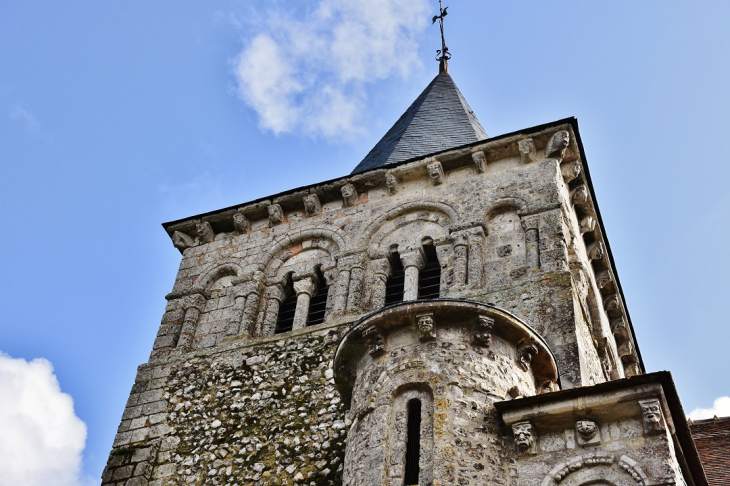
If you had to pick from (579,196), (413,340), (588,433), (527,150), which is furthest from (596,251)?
(588,433)

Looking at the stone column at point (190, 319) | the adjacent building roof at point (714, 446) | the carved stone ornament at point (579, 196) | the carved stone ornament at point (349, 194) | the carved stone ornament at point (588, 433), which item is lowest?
the carved stone ornament at point (588, 433)

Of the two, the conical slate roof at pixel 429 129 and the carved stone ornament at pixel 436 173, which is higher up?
the conical slate roof at pixel 429 129

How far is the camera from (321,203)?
14906mm

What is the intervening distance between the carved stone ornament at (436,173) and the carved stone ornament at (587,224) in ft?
7.53

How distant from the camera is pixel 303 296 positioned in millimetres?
13500

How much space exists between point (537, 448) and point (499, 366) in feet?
3.86

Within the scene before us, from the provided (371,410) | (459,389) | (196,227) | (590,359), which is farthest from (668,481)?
(196,227)

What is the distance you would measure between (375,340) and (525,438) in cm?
194

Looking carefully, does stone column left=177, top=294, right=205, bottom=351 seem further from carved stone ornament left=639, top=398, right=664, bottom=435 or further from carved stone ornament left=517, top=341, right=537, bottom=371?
carved stone ornament left=639, top=398, right=664, bottom=435

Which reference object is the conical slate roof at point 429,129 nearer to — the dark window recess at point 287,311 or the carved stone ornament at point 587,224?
the dark window recess at point 287,311

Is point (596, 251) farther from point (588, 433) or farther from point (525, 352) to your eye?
point (588, 433)

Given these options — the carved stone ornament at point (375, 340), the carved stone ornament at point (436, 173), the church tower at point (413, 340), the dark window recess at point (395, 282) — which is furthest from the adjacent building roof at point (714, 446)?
the carved stone ornament at point (436, 173)

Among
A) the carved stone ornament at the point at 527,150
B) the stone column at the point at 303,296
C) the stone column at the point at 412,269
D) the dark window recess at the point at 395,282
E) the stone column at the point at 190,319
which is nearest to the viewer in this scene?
the stone column at the point at 412,269

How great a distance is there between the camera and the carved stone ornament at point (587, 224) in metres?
14.2
